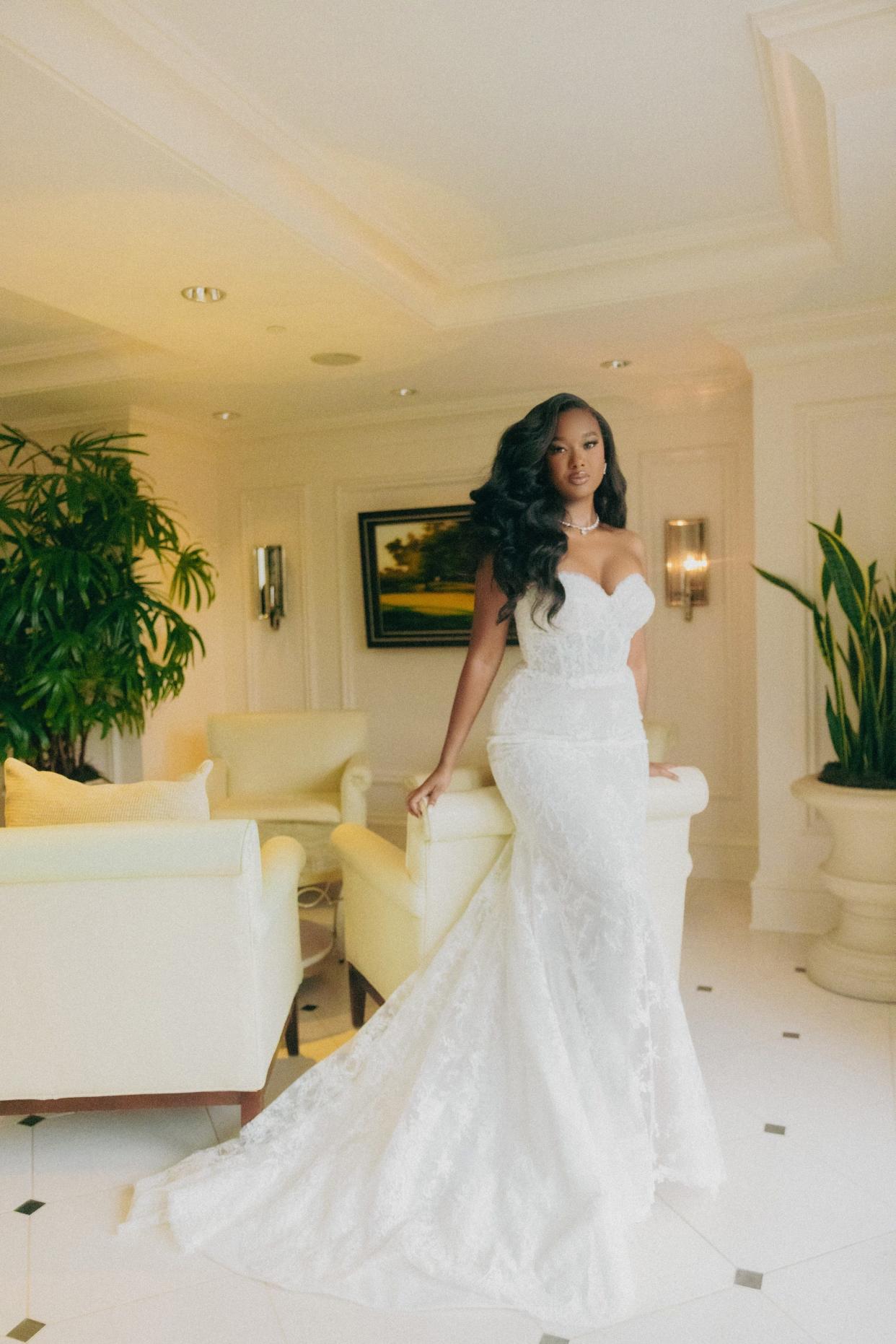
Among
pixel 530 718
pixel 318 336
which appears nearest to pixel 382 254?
pixel 318 336

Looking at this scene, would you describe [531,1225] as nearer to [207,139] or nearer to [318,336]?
[207,139]

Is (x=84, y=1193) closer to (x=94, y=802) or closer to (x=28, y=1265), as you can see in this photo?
(x=28, y=1265)

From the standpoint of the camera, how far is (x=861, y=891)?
3.71m

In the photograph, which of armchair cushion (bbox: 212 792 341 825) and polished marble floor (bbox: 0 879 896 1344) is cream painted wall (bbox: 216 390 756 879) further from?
polished marble floor (bbox: 0 879 896 1344)

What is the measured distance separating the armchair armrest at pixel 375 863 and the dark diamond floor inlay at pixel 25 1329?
1.16 metres

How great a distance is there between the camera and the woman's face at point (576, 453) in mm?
2672

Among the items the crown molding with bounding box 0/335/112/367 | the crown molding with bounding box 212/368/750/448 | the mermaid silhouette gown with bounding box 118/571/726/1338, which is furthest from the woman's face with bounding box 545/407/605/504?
the crown molding with bounding box 0/335/112/367

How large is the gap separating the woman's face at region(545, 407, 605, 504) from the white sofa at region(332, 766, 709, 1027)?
81 cm

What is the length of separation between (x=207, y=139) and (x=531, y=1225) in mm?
2766

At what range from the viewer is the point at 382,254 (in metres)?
3.71

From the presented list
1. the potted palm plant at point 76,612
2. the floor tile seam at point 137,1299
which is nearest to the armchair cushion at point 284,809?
the potted palm plant at point 76,612

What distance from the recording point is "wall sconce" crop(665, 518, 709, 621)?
Result: 5.27 m

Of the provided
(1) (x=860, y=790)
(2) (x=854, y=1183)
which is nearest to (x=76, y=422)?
(1) (x=860, y=790)

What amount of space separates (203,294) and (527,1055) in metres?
2.90
